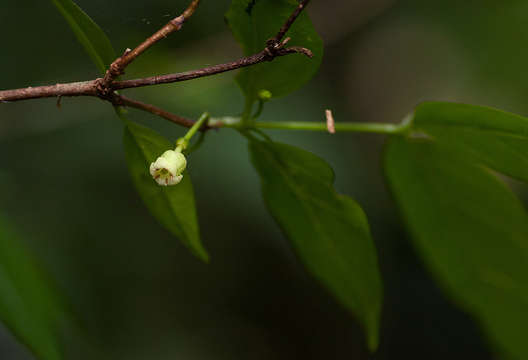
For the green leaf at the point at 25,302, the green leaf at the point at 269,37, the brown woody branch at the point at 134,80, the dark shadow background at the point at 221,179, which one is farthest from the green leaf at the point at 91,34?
the dark shadow background at the point at 221,179

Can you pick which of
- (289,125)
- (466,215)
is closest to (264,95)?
(289,125)

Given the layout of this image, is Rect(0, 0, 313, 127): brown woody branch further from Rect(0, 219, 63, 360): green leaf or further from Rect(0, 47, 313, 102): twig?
Rect(0, 219, 63, 360): green leaf

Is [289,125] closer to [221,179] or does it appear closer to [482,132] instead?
[482,132]

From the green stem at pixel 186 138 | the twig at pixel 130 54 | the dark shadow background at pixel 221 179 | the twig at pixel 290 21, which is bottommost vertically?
the dark shadow background at pixel 221 179

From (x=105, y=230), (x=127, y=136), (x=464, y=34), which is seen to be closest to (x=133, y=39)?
(x=105, y=230)

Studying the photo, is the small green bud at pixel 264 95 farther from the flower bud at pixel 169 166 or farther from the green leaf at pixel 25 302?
the green leaf at pixel 25 302

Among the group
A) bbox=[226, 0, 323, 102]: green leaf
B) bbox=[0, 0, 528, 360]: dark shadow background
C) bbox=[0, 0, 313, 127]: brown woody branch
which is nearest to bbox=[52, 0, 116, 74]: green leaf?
bbox=[0, 0, 313, 127]: brown woody branch
